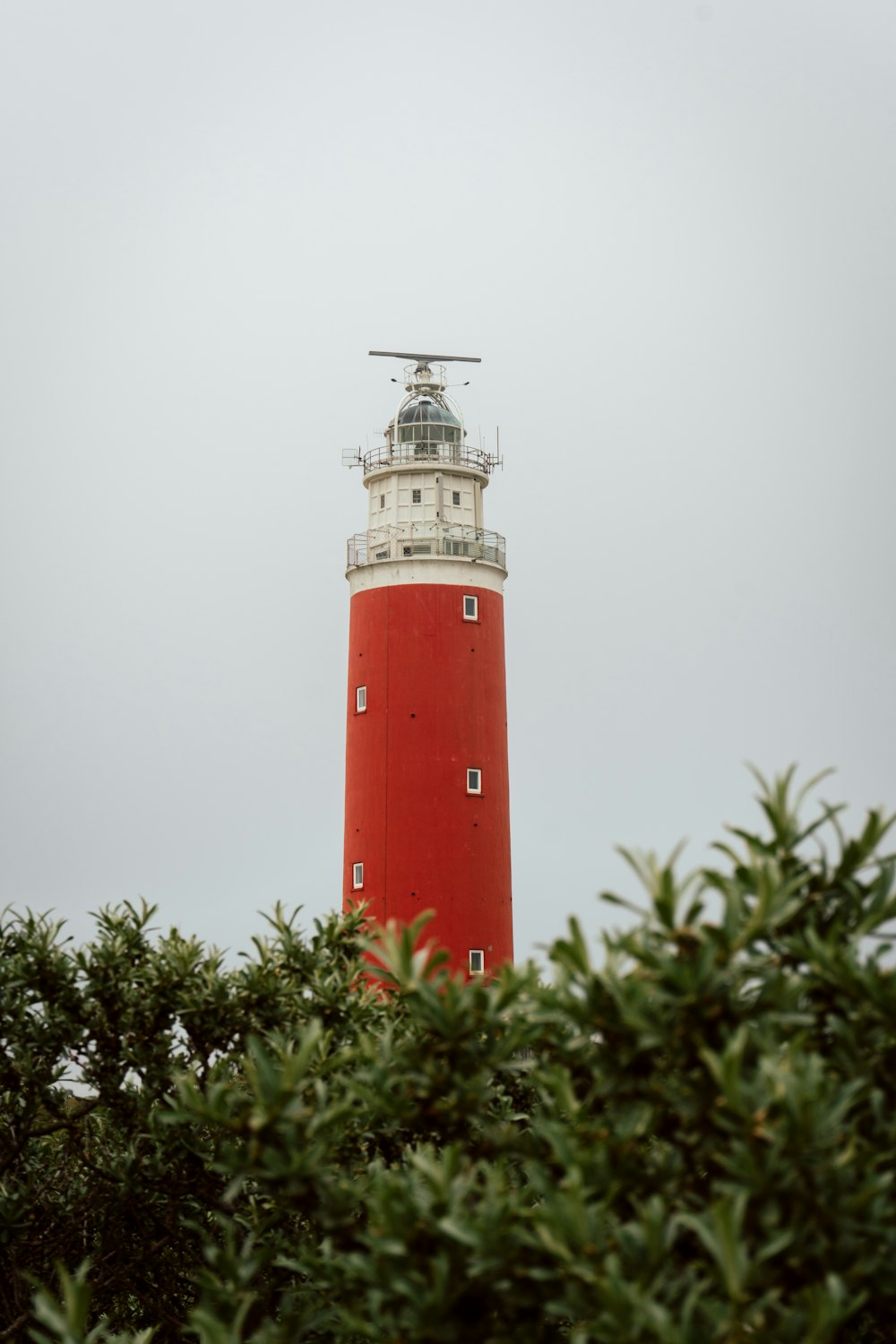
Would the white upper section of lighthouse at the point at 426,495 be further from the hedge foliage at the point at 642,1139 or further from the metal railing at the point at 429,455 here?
the hedge foliage at the point at 642,1139

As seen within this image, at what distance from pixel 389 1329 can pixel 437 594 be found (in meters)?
35.0

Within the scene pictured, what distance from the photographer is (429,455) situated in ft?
150

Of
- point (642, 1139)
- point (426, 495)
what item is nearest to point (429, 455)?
point (426, 495)

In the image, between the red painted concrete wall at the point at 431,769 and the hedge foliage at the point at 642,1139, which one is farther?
the red painted concrete wall at the point at 431,769

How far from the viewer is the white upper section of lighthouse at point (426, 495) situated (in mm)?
44094

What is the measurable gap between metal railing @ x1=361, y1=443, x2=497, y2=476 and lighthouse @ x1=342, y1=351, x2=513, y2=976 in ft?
0.59

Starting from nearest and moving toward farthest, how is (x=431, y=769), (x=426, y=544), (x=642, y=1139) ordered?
(x=642, y=1139), (x=431, y=769), (x=426, y=544)

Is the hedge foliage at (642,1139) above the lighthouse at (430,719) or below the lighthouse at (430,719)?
below

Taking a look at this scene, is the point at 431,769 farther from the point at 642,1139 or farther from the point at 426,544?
the point at 642,1139

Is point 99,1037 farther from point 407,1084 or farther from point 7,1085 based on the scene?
point 407,1084

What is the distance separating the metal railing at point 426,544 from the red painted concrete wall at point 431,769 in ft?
3.66

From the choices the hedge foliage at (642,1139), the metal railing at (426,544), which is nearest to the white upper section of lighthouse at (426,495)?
the metal railing at (426,544)

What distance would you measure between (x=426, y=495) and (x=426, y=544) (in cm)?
202

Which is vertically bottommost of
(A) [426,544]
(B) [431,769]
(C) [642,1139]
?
(C) [642,1139]
